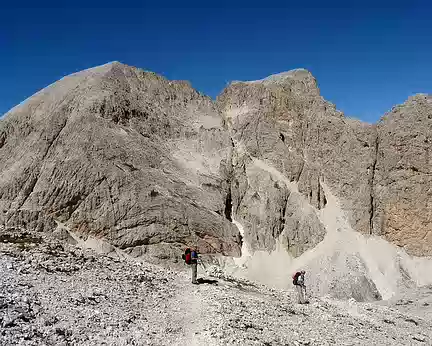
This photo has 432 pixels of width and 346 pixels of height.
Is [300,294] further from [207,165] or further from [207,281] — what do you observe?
[207,165]

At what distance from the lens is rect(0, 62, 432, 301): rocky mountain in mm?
27531

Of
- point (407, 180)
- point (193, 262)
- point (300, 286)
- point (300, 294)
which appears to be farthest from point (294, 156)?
point (193, 262)

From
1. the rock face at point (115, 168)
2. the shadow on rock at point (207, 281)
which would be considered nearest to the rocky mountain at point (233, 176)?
the rock face at point (115, 168)

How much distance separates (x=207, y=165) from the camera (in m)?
35.0

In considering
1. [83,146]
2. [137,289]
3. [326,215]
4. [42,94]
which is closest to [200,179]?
[83,146]

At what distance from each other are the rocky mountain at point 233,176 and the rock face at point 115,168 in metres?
0.09

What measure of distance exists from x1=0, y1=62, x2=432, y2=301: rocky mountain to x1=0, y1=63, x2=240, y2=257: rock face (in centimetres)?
9

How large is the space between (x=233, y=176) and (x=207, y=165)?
2.59m

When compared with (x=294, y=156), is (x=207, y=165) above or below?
below

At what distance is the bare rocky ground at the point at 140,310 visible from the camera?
9.92 m

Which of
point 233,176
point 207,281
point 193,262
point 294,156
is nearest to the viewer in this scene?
point 193,262

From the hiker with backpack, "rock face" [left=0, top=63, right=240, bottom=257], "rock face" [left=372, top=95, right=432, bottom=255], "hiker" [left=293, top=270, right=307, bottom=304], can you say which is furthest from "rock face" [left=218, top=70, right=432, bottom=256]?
the hiker with backpack

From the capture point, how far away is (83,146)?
94.4 feet

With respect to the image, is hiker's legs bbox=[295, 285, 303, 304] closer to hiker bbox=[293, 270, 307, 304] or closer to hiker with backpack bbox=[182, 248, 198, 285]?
hiker bbox=[293, 270, 307, 304]
